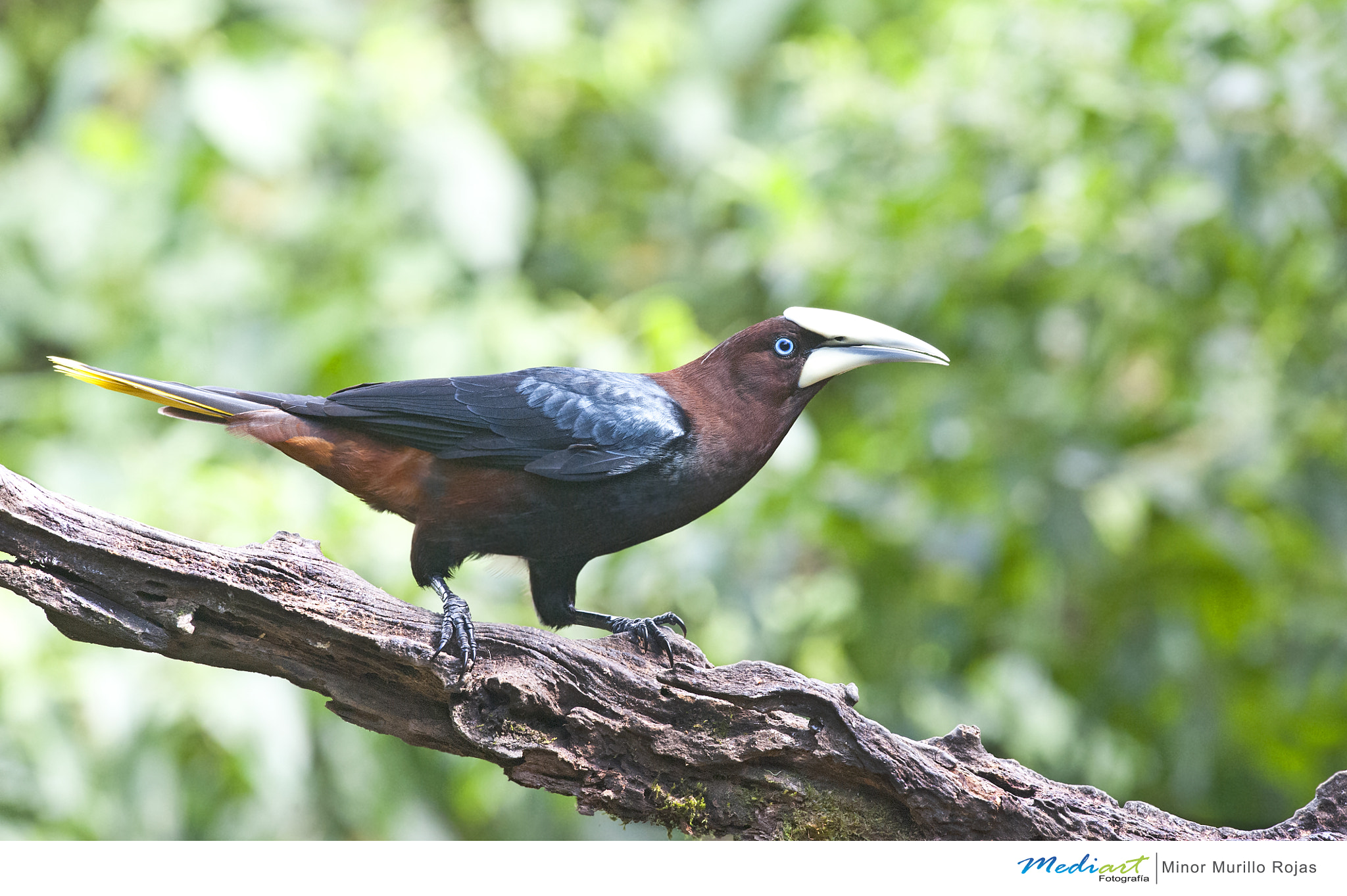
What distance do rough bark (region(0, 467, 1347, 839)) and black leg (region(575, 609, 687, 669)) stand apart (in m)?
0.04

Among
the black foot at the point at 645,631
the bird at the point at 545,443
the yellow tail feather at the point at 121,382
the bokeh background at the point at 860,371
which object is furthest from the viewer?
the bokeh background at the point at 860,371

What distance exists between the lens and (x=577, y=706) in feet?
7.21

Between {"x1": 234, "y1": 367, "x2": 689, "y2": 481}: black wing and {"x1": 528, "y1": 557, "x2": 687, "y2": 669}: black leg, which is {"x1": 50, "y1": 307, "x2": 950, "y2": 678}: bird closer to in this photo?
{"x1": 234, "y1": 367, "x2": 689, "y2": 481}: black wing

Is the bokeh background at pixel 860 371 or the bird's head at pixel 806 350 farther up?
the bokeh background at pixel 860 371

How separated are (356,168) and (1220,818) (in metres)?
4.43

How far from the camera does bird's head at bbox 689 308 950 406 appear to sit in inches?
85.4

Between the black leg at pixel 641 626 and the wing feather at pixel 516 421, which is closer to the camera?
the wing feather at pixel 516 421

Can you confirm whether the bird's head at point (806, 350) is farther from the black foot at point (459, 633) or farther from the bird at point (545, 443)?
the black foot at point (459, 633)

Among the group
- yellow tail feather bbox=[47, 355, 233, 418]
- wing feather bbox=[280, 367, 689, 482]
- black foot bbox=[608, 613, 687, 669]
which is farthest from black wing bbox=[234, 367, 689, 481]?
black foot bbox=[608, 613, 687, 669]

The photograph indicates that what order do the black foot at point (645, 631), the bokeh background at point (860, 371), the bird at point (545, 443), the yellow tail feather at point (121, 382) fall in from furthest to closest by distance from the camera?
the bokeh background at point (860, 371) → the black foot at point (645, 631) → the bird at point (545, 443) → the yellow tail feather at point (121, 382)

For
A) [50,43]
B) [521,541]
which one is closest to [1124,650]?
[521,541]
